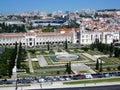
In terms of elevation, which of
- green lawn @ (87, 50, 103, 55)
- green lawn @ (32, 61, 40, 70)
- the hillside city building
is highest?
the hillside city building

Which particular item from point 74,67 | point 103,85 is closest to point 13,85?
point 103,85

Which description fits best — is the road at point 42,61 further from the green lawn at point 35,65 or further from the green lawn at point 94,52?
the green lawn at point 94,52

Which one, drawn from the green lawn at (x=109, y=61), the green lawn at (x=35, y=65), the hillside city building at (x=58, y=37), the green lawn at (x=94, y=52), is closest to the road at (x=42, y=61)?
the green lawn at (x=35, y=65)

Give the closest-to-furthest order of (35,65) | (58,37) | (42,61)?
(35,65)
(42,61)
(58,37)

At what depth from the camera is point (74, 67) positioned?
35562mm

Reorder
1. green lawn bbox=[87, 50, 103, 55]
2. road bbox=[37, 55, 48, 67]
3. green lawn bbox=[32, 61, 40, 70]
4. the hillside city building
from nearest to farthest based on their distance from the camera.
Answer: green lawn bbox=[32, 61, 40, 70], road bbox=[37, 55, 48, 67], green lawn bbox=[87, 50, 103, 55], the hillside city building

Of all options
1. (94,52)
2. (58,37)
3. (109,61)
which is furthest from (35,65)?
(58,37)

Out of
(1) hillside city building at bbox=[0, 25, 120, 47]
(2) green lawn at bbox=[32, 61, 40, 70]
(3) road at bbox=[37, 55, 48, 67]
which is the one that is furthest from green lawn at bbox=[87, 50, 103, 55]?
(1) hillside city building at bbox=[0, 25, 120, 47]

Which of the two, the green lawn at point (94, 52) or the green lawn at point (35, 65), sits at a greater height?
the green lawn at point (94, 52)

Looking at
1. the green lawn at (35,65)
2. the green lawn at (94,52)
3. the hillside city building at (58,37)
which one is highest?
the hillside city building at (58,37)

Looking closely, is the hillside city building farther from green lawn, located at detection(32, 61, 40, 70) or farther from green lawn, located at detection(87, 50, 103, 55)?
green lawn, located at detection(32, 61, 40, 70)

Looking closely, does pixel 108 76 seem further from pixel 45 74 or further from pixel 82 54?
pixel 82 54

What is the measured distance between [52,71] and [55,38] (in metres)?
27.6

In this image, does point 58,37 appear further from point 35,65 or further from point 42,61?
point 35,65
